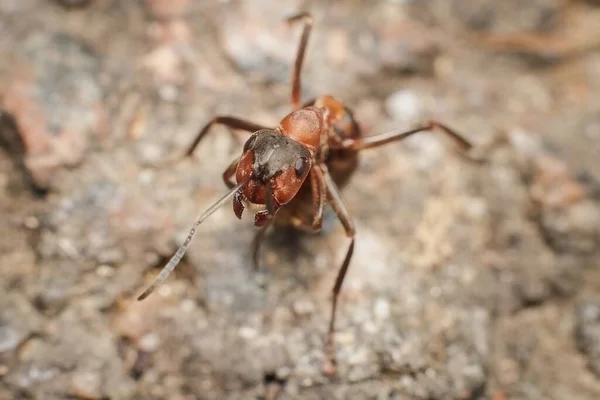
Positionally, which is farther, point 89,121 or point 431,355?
point 89,121

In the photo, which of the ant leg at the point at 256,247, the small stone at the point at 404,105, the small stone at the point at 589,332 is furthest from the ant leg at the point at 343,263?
the small stone at the point at 589,332

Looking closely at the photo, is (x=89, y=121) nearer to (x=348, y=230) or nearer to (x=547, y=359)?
(x=348, y=230)

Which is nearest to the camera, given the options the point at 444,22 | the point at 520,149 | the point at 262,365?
the point at 262,365

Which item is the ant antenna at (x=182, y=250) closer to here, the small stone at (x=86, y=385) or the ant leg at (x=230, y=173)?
the ant leg at (x=230, y=173)

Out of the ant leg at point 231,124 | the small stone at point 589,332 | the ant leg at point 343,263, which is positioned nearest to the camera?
the ant leg at point 343,263

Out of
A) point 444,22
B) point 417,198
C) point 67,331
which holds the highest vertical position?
point 444,22

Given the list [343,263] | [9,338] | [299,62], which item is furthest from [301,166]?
[9,338]

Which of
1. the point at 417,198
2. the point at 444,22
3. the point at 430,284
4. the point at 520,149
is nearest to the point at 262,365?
the point at 430,284

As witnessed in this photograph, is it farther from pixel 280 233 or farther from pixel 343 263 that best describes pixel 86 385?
pixel 343 263
